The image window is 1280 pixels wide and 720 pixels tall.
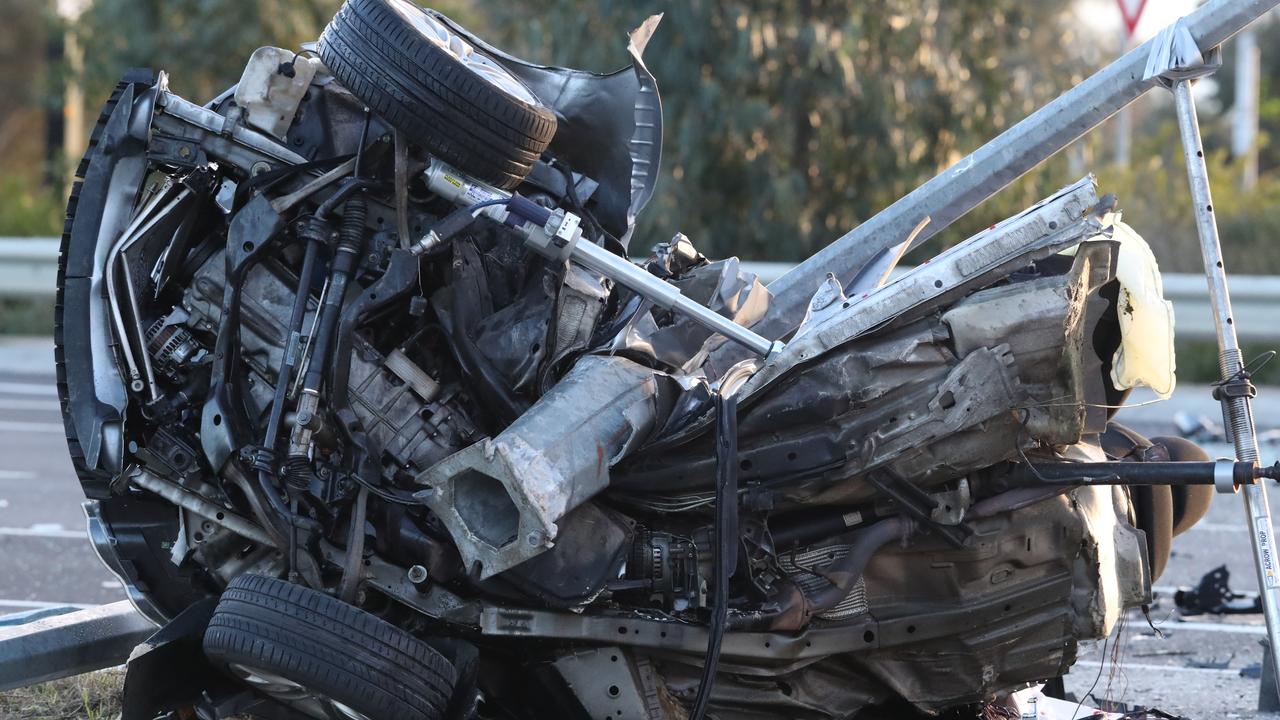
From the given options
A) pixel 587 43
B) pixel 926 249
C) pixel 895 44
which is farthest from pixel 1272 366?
pixel 587 43

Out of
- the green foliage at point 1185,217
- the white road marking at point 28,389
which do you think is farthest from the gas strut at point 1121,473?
the green foliage at point 1185,217

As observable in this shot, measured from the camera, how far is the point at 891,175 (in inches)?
480

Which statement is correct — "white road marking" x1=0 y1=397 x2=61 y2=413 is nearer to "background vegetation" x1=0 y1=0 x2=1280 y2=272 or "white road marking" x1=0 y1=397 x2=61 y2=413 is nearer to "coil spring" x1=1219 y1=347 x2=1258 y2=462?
"background vegetation" x1=0 y1=0 x2=1280 y2=272

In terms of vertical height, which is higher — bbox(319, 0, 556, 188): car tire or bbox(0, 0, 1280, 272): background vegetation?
bbox(0, 0, 1280, 272): background vegetation

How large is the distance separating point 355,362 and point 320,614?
2.34 ft

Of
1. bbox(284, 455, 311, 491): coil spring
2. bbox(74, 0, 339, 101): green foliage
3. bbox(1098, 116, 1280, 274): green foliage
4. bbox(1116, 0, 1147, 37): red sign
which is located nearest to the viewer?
bbox(284, 455, 311, 491): coil spring

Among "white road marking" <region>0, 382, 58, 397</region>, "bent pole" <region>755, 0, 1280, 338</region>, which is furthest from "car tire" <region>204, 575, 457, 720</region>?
"white road marking" <region>0, 382, 58, 397</region>

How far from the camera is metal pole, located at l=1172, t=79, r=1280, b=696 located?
11.2 ft

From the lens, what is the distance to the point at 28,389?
10453 mm

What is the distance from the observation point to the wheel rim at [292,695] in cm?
328

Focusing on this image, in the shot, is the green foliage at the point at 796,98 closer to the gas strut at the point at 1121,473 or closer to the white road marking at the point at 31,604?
the white road marking at the point at 31,604

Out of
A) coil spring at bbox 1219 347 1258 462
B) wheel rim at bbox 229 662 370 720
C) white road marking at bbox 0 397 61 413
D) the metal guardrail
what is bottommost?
wheel rim at bbox 229 662 370 720

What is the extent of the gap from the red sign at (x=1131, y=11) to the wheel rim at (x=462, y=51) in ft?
26.9

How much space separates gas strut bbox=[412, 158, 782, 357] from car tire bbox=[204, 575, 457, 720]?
3.17ft
